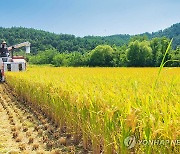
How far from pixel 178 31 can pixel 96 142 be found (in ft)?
613

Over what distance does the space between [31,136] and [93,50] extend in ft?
239

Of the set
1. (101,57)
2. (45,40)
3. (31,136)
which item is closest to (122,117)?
(31,136)

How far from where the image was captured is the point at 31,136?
251 inches

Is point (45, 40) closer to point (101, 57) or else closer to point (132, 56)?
point (101, 57)

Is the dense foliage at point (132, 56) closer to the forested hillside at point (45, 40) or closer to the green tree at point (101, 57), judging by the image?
the green tree at point (101, 57)

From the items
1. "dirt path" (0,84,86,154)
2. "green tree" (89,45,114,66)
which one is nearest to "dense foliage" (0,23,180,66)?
"green tree" (89,45,114,66)

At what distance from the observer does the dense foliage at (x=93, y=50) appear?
6495cm

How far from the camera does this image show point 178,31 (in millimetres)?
180625

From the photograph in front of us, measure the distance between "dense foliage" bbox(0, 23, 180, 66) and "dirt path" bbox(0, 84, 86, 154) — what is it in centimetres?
326

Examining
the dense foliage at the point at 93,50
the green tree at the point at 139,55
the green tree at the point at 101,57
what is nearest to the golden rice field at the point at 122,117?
the dense foliage at the point at 93,50

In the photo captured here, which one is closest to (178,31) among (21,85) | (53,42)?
(53,42)

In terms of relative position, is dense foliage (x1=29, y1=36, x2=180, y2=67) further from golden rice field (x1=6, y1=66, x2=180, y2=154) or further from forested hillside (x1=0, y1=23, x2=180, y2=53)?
golden rice field (x1=6, y1=66, x2=180, y2=154)

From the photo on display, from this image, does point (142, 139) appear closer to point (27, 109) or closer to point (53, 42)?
point (27, 109)

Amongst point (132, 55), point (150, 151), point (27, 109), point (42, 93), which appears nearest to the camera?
point (150, 151)
